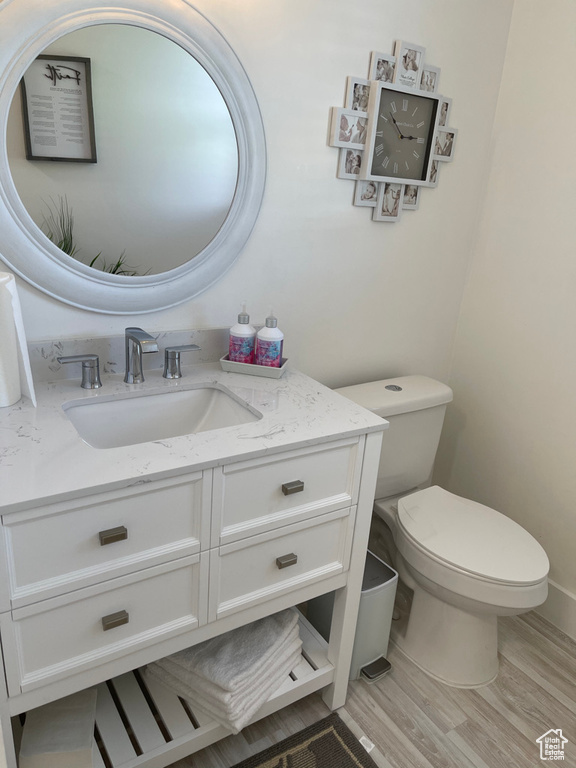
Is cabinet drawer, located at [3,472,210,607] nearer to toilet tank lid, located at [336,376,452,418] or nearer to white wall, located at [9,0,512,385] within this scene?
white wall, located at [9,0,512,385]

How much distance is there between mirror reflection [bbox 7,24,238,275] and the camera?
4.15 feet

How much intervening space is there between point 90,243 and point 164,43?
511 mm

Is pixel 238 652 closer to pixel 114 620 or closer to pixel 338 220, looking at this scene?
pixel 114 620

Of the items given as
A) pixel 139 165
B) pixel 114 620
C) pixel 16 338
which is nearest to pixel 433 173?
pixel 139 165

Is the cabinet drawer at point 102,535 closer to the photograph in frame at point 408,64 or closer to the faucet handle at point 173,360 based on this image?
the faucet handle at point 173,360

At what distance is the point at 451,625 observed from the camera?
170 cm

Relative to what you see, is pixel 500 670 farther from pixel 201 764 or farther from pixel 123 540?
pixel 123 540

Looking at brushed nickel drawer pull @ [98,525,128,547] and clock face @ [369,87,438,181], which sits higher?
clock face @ [369,87,438,181]

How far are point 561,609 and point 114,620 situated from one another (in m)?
1.63

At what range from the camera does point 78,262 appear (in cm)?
135

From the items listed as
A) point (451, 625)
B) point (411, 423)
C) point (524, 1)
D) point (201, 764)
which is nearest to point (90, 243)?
point (411, 423)

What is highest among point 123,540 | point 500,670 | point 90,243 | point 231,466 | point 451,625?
point 90,243

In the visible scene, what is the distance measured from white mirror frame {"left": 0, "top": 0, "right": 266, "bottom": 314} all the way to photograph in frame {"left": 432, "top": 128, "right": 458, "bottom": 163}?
0.70 meters

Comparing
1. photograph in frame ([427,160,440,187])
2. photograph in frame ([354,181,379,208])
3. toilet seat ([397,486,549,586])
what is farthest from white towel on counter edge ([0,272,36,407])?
photograph in frame ([427,160,440,187])
